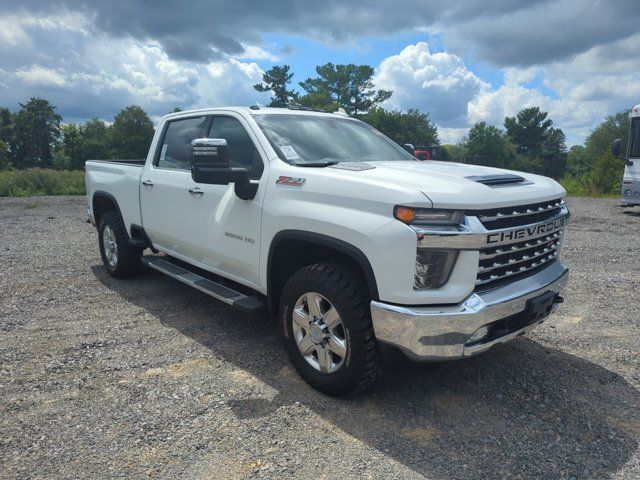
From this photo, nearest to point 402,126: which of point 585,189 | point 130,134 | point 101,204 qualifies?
point 130,134

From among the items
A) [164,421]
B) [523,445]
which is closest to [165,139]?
[164,421]

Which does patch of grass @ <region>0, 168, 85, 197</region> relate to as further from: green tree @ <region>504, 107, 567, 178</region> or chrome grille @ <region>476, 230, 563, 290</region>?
green tree @ <region>504, 107, 567, 178</region>

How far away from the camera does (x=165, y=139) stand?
5219 millimetres

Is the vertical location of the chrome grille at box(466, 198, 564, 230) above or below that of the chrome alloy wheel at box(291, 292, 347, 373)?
above

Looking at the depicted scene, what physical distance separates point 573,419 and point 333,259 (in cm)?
180

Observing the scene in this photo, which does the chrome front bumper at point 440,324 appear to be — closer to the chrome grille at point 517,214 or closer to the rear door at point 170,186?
the chrome grille at point 517,214

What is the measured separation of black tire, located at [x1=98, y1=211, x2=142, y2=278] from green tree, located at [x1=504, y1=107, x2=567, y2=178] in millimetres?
86641

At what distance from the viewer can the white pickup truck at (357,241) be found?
272cm

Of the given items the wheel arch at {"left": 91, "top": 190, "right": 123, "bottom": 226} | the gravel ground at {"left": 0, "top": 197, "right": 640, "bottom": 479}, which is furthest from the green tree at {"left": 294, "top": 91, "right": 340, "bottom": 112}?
the gravel ground at {"left": 0, "top": 197, "right": 640, "bottom": 479}

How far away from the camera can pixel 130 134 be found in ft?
245

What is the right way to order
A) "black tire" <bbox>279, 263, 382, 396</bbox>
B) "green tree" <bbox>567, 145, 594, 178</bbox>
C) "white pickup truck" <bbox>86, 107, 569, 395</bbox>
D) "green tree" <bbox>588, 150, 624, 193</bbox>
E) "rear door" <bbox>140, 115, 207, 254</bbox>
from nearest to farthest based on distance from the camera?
"white pickup truck" <bbox>86, 107, 569, 395</bbox> → "black tire" <bbox>279, 263, 382, 396</bbox> → "rear door" <bbox>140, 115, 207, 254</bbox> → "green tree" <bbox>588, 150, 624, 193</bbox> → "green tree" <bbox>567, 145, 594, 178</bbox>

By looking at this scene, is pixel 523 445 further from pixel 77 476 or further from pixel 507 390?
pixel 77 476

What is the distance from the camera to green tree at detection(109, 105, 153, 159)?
241 feet

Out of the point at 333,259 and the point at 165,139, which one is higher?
the point at 165,139
